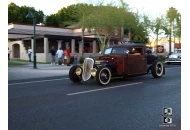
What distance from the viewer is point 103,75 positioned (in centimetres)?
1200

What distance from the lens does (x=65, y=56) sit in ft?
88.0

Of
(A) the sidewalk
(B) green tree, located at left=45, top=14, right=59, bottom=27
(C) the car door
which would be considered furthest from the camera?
(B) green tree, located at left=45, top=14, right=59, bottom=27

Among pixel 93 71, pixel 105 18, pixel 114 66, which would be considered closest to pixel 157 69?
pixel 114 66

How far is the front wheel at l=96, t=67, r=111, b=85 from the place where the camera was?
11.8 m

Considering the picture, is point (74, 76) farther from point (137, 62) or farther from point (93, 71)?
point (137, 62)

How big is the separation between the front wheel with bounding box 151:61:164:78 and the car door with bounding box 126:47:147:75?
0.74 meters

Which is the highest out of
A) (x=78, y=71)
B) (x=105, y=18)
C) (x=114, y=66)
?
(x=105, y=18)

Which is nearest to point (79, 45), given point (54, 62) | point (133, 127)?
point (54, 62)

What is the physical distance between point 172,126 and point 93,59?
7.55m

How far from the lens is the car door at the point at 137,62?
13.2m

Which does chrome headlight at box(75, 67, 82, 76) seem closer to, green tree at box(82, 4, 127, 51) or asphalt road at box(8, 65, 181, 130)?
asphalt road at box(8, 65, 181, 130)

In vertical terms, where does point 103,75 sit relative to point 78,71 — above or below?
below

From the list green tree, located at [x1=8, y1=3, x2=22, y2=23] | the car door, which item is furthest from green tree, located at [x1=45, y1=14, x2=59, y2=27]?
the car door

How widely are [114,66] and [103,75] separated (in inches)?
46.6
